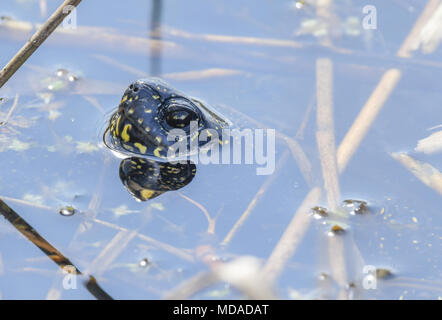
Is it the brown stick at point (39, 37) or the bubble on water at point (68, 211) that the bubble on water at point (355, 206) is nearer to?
the bubble on water at point (68, 211)

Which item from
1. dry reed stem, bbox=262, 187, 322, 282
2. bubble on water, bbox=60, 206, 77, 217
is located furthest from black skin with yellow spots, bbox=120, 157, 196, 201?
dry reed stem, bbox=262, 187, 322, 282

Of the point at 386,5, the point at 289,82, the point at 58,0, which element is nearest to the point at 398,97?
the point at 289,82

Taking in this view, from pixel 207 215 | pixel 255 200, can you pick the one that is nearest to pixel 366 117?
pixel 255 200

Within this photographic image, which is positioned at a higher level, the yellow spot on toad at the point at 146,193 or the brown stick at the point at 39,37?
the brown stick at the point at 39,37

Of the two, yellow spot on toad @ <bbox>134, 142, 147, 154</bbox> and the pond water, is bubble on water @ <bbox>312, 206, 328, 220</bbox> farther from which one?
yellow spot on toad @ <bbox>134, 142, 147, 154</bbox>

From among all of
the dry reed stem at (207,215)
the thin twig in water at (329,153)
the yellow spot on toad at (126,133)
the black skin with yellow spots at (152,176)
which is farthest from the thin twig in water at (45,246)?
the thin twig in water at (329,153)

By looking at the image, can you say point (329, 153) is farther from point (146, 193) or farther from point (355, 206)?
point (146, 193)
